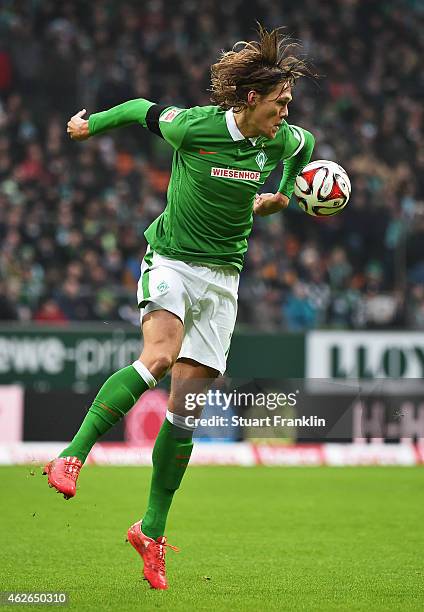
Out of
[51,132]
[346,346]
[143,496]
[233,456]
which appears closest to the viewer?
[143,496]

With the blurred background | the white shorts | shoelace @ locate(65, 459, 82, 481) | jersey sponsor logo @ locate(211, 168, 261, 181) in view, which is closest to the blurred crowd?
the blurred background

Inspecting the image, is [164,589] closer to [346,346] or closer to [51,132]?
[346,346]

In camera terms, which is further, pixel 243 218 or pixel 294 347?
pixel 294 347

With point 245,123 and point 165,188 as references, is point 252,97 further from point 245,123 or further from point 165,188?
point 165,188

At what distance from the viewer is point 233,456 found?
1307 centimetres

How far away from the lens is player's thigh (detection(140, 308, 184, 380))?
17.3ft

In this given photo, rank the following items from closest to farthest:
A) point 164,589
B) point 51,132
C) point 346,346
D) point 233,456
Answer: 1. point 164,589
2. point 233,456
3. point 346,346
4. point 51,132

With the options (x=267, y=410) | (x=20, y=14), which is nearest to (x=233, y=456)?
(x=267, y=410)

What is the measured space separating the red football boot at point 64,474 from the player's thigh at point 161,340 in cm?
56

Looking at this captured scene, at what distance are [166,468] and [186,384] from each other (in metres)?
0.43

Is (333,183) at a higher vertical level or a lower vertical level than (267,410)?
higher

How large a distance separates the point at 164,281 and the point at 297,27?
58.8 feet

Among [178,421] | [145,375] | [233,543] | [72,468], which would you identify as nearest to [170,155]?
[233,543]

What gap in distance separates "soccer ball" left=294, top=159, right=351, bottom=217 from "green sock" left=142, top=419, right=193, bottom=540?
1.44 meters
